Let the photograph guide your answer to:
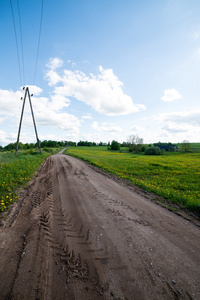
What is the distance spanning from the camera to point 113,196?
666 centimetres

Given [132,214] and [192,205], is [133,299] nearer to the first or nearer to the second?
[132,214]

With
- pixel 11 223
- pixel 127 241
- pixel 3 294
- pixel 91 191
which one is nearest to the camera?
pixel 3 294

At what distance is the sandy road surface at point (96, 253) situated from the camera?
2268 mm

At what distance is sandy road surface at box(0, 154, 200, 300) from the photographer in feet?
7.44

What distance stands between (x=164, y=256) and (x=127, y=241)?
92 centimetres

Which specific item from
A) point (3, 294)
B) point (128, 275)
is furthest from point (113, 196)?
point (3, 294)

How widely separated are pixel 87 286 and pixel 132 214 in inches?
119

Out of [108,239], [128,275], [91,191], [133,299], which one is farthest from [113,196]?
[133,299]

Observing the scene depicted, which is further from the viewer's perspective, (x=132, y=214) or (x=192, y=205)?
(x=192, y=205)

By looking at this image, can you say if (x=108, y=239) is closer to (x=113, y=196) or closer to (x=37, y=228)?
(x=37, y=228)

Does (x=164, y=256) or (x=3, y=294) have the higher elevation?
(x=3, y=294)

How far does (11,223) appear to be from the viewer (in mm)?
4043

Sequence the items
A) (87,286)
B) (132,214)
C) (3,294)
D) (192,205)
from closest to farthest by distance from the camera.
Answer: (3,294)
(87,286)
(132,214)
(192,205)

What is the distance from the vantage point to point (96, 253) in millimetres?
3033
